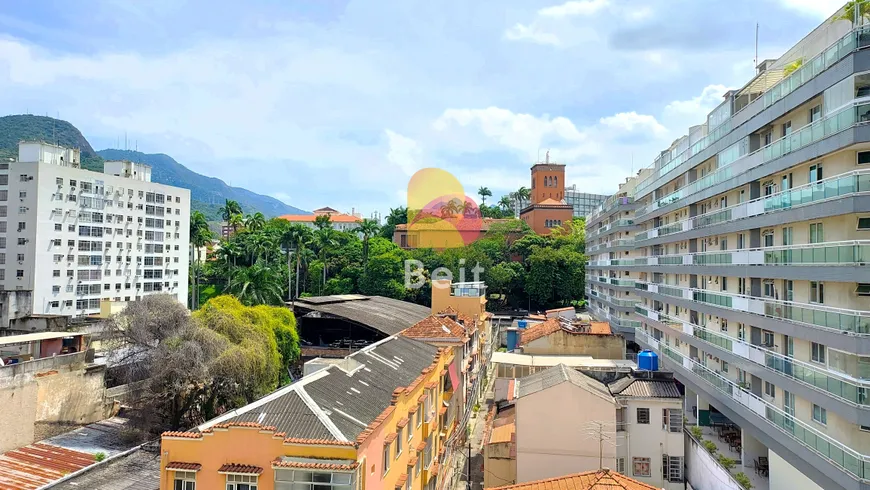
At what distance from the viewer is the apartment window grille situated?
78.2 feet

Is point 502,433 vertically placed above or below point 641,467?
above

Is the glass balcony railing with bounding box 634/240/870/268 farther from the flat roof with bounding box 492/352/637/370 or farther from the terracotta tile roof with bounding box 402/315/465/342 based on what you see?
the terracotta tile roof with bounding box 402/315/465/342

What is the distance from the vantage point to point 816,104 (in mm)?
17719

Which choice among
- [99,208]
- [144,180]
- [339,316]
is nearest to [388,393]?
[339,316]

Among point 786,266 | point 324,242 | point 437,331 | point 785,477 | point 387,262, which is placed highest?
point 324,242

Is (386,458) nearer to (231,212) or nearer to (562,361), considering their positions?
(562,361)

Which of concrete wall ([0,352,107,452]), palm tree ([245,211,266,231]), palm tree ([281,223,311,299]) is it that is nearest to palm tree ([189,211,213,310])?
palm tree ([245,211,266,231])

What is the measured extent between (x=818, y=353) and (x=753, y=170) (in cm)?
703

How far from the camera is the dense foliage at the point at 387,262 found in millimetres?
71938

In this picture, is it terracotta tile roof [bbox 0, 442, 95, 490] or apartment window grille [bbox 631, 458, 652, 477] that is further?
terracotta tile roof [bbox 0, 442, 95, 490]

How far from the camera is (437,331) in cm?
3253

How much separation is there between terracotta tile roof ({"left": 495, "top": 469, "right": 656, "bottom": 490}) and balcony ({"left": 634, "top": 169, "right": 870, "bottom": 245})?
1000 centimetres

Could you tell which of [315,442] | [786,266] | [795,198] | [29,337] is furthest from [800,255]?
[29,337]

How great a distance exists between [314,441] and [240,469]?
2052 millimetres
